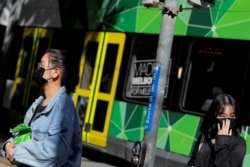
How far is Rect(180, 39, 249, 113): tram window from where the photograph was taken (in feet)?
28.3

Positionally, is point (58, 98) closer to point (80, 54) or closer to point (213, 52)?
Answer: point (213, 52)

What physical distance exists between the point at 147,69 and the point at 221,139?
631 cm

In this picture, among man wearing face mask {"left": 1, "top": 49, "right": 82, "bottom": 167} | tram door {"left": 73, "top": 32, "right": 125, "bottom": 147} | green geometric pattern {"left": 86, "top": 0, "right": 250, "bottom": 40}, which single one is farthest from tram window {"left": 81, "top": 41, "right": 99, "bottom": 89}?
man wearing face mask {"left": 1, "top": 49, "right": 82, "bottom": 167}

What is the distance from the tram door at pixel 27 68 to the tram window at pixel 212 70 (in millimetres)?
5167

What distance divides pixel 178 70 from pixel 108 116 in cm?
197

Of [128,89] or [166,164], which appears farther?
[128,89]

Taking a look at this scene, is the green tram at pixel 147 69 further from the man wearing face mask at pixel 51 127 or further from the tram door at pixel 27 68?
the man wearing face mask at pixel 51 127

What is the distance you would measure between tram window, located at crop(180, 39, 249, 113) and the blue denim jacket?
5677mm

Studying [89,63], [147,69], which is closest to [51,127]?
[147,69]

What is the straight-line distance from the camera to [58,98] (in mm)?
3232

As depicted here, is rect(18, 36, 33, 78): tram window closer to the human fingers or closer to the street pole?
the street pole

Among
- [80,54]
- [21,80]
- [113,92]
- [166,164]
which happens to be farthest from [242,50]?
[21,80]

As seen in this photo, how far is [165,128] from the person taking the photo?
9.52m

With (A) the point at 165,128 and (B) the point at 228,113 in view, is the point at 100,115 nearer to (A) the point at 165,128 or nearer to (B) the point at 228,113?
(A) the point at 165,128
